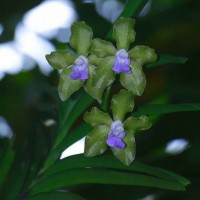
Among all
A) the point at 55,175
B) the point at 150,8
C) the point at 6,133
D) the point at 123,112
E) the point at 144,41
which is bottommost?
the point at 55,175

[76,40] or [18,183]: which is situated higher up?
[76,40]

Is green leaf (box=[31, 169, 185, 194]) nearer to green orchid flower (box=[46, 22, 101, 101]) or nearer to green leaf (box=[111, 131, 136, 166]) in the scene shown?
green leaf (box=[111, 131, 136, 166])

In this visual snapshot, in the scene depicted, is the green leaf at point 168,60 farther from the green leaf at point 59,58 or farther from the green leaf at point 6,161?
the green leaf at point 6,161

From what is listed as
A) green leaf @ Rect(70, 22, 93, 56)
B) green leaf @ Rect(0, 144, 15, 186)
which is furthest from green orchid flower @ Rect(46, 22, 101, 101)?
green leaf @ Rect(0, 144, 15, 186)

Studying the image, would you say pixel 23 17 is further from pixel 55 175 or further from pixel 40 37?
pixel 55 175

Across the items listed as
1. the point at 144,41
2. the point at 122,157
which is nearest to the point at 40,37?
the point at 144,41
